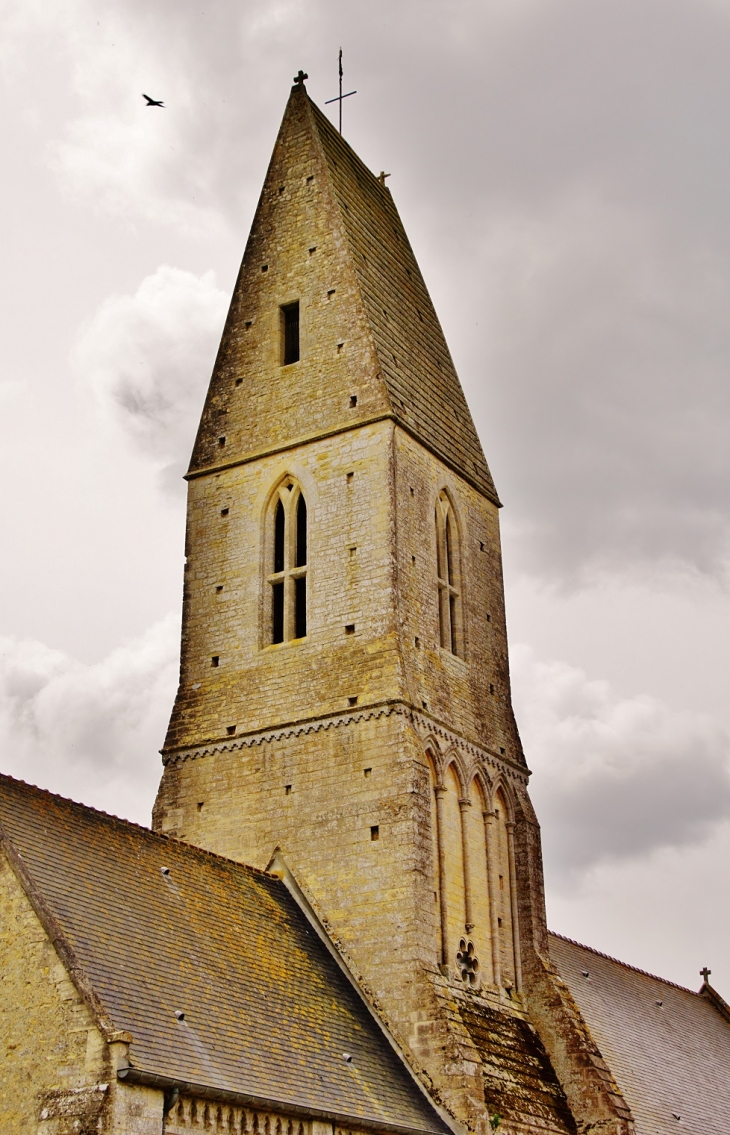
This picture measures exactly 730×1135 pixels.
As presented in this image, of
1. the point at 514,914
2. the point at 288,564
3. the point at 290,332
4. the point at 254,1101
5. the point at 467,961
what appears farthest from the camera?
the point at 290,332

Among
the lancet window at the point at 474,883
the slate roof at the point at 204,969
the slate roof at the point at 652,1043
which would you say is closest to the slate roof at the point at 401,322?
the lancet window at the point at 474,883

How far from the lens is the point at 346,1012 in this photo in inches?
916

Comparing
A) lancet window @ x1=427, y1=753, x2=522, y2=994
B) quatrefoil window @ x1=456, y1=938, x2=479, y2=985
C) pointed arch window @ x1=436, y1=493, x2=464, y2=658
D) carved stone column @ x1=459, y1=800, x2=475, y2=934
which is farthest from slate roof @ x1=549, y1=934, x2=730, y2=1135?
pointed arch window @ x1=436, y1=493, x2=464, y2=658

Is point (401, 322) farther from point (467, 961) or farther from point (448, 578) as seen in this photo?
point (467, 961)

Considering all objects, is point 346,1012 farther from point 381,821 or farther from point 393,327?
point 393,327

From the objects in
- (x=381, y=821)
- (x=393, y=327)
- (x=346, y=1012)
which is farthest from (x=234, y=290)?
(x=346, y=1012)

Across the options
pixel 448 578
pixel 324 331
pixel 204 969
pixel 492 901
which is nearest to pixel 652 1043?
pixel 492 901

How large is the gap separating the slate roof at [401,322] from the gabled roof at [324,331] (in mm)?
44

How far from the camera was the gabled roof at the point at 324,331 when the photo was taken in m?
30.1

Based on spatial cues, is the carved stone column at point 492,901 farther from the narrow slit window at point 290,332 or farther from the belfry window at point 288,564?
the narrow slit window at point 290,332

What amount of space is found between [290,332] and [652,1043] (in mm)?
19162

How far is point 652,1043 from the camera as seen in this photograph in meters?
32.9

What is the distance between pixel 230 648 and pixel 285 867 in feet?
16.6

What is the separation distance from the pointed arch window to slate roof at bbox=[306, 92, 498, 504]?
134 cm
